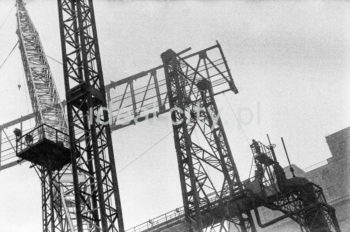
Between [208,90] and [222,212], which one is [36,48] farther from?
[222,212]

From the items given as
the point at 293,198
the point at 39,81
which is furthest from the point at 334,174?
the point at 39,81

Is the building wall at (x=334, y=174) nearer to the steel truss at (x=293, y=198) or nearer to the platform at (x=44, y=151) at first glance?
the steel truss at (x=293, y=198)

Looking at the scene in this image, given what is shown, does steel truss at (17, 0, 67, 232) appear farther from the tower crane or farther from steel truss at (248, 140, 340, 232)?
steel truss at (248, 140, 340, 232)

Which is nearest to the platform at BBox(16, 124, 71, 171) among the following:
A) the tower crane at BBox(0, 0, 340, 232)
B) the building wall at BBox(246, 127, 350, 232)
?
the tower crane at BBox(0, 0, 340, 232)

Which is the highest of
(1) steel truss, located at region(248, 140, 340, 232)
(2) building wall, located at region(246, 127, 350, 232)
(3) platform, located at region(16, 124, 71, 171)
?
(2) building wall, located at region(246, 127, 350, 232)

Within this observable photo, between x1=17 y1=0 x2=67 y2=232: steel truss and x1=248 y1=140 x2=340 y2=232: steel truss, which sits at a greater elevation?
x1=17 y1=0 x2=67 y2=232: steel truss

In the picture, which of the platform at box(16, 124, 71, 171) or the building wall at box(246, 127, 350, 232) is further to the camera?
the building wall at box(246, 127, 350, 232)

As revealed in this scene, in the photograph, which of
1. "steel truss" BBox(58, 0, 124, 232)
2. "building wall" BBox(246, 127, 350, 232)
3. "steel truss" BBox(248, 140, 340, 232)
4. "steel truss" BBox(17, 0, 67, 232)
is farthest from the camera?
"building wall" BBox(246, 127, 350, 232)

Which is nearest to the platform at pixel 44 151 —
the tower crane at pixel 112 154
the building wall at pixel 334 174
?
the tower crane at pixel 112 154

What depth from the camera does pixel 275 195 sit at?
756 inches

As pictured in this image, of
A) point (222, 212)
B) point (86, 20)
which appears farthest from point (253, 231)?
point (86, 20)

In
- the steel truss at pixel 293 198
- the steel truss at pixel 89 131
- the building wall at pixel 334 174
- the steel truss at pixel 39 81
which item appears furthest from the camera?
the building wall at pixel 334 174

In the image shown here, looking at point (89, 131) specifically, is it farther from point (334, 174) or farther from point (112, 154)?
point (334, 174)

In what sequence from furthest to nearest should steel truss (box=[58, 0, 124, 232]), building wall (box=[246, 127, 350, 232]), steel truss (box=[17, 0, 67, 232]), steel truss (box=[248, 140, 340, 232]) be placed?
building wall (box=[246, 127, 350, 232]) < steel truss (box=[17, 0, 67, 232]) < steel truss (box=[248, 140, 340, 232]) < steel truss (box=[58, 0, 124, 232])
